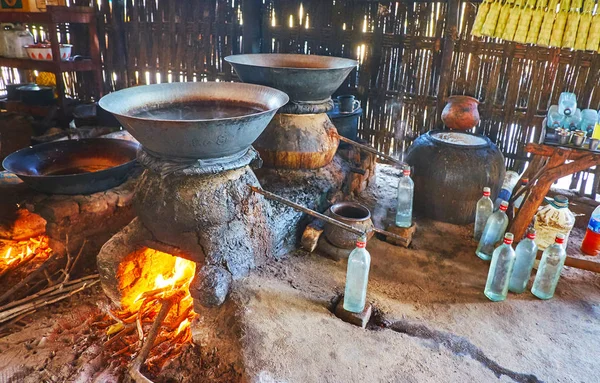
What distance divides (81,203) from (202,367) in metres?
1.97

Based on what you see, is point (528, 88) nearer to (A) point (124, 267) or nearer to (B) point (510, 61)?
(B) point (510, 61)

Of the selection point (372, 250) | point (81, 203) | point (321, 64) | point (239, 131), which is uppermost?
point (321, 64)

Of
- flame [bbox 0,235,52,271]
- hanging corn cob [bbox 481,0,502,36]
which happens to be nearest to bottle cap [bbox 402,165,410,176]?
hanging corn cob [bbox 481,0,502,36]

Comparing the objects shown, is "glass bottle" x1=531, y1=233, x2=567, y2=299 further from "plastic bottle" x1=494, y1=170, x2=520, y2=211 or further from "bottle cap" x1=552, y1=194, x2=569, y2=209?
"plastic bottle" x1=494, y1=170, x2=520, y2=211

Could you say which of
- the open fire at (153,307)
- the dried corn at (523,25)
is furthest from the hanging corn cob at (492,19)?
the open fire at (153,307)

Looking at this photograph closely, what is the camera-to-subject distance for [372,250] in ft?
12.6

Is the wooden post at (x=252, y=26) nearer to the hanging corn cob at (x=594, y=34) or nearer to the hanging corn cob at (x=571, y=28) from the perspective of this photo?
the hanging corn cob at (x=571, y=28)

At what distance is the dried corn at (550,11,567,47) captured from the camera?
3.76 meters

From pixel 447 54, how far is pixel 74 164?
4.30m

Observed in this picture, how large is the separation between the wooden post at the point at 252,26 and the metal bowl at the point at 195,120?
103 inches

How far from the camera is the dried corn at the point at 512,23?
3.92 meters

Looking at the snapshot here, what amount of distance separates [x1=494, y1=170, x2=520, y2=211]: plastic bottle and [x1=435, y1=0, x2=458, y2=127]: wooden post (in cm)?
105

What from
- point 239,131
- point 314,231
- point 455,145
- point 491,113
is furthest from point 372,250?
point 491,113

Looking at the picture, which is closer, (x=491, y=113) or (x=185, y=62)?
(x=491, y=113)
